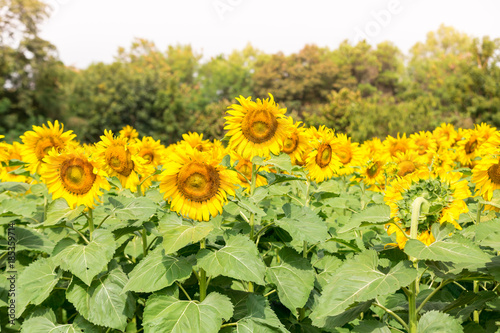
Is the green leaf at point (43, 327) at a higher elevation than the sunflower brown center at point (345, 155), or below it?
below

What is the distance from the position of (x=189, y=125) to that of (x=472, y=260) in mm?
34811

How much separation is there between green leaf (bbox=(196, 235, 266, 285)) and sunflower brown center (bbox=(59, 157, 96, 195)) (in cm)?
91

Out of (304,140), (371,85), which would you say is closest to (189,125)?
(371,85)

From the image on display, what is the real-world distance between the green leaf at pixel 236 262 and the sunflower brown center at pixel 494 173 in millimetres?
1570

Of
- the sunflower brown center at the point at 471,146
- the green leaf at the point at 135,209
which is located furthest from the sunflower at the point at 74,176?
the sunflower brown center at the point at 471,146

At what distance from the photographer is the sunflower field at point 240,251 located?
187 cm

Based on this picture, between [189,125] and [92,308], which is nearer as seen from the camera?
[92,308]

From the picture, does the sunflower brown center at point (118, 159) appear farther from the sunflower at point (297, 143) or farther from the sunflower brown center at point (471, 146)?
the sunflower brown center at point (471, 146)

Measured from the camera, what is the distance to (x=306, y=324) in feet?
8.91

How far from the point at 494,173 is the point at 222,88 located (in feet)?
158

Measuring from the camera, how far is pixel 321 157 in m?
3.51

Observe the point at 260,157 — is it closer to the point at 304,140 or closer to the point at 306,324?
the point at 304,140

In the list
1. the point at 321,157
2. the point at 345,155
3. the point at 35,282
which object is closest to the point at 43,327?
the point at 35,282

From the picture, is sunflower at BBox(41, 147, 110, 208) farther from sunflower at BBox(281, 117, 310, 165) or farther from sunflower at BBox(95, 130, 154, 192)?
sunflower at BBox(281, 117, 310, 165)
